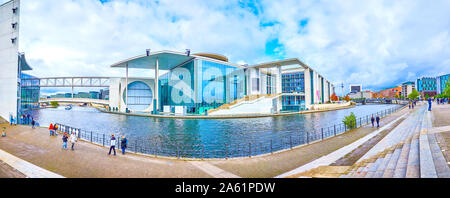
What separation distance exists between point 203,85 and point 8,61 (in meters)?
29.3

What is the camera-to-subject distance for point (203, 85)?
4088 centimetres

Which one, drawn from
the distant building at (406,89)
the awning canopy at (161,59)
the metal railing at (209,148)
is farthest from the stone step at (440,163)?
the distant building at (406,89)

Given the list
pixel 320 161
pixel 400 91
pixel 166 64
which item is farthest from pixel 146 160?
pixel 400 91

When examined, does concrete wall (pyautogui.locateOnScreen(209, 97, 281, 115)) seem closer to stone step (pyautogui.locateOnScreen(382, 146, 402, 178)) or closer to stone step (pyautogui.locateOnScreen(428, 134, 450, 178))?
stone step (pyautogui.locateOnScreen(382, 146, 402, 178))

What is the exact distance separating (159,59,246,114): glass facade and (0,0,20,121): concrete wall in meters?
26.8

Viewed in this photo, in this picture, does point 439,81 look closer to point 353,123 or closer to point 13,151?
point 353,123

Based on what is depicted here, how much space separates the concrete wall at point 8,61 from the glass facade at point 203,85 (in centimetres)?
2683

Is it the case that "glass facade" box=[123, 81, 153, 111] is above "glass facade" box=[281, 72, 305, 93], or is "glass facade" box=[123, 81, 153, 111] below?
below

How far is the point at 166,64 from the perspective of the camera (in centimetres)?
4831

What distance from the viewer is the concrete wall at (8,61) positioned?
20.7m

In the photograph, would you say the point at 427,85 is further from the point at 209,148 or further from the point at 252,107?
the point at 209,148

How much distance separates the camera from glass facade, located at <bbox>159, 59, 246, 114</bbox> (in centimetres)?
4041

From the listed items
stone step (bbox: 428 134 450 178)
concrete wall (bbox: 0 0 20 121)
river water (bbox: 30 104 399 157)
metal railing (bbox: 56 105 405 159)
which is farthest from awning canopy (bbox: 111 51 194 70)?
stone step (bbox: 428 134 450 178)
